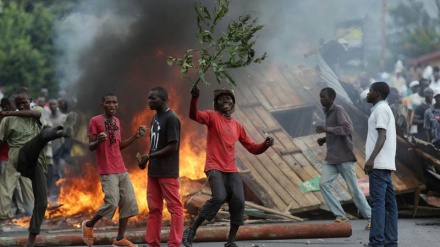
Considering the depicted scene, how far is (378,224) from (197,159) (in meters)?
4.55

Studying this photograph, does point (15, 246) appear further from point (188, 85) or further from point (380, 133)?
point (188, 85)

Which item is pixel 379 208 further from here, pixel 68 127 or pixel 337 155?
pixel 68 127

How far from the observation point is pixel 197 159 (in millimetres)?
12109

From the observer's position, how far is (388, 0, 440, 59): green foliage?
28281 mm

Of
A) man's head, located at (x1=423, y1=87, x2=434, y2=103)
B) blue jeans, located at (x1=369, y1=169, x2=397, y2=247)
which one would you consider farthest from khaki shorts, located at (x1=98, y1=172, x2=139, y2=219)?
man's head, located at (x1=423, y1=87, x2=434, y2=103)

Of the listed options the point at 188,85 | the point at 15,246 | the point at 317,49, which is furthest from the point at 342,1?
the point at 15,246

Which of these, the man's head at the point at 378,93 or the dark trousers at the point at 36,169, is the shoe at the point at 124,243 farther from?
the man's head at the point at 378,93

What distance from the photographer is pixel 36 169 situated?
836cm

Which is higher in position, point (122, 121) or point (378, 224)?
point (122, 121)

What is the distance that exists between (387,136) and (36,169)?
11.3 feet

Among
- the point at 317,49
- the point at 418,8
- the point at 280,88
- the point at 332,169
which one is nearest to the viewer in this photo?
the point at 332,169

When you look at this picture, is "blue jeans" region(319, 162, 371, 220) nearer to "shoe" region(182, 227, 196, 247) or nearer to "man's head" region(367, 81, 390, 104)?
"man's head" region(367, 81, 390, 104)

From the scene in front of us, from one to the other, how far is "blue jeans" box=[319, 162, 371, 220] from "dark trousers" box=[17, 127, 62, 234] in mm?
3686

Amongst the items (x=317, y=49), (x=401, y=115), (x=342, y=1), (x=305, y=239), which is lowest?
(x=305, y=239)
